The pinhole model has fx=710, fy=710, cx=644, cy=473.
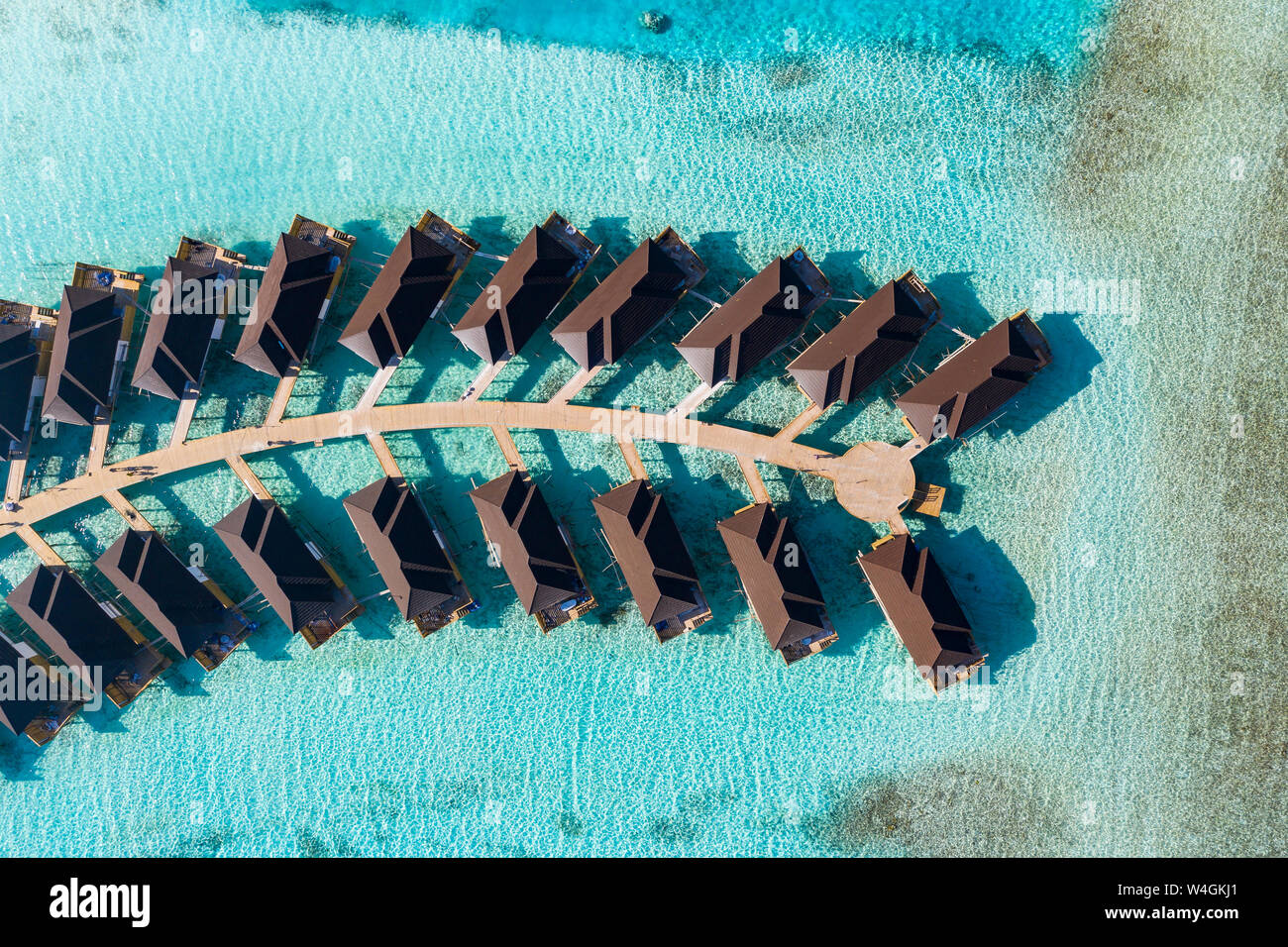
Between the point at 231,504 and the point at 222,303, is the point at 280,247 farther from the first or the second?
the point at 231,504

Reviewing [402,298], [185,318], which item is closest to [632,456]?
[402,298]

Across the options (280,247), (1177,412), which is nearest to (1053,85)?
(1177,412)

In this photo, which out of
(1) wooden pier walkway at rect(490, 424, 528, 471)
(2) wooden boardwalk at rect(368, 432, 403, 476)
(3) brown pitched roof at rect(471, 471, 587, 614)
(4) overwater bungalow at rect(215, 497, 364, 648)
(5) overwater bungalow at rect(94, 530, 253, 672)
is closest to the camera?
(3) brown pitched roof at rect(471, 471, 587, 614)

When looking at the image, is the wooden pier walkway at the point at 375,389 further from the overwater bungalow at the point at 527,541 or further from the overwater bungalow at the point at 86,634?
the overwater bungalow at the point at 86,634

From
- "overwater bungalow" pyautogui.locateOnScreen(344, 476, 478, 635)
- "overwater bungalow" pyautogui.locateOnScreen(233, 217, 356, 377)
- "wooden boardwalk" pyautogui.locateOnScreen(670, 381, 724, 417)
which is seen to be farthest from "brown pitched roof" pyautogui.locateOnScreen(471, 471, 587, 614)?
"overwater bungalow" pyautogui.locateOnScreen(233, 217, 356, 377)

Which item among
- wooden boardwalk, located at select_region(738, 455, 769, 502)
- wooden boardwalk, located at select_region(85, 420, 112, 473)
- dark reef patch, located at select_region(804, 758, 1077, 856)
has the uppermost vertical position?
wooden boardwalk, located at select_region(85, 420, 112, 473)

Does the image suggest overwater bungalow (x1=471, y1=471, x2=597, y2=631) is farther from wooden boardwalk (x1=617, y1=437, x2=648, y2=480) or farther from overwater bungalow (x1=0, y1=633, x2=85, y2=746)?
overwater bungalow (x1=0, y1=633, x2=85, y2=746)

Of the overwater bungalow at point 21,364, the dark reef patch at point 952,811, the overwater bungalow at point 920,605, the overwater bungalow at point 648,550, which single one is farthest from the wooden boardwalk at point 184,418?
the dark reef patch at point 952,811

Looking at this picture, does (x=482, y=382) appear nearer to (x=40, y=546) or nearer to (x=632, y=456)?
(x=632, y=456)
